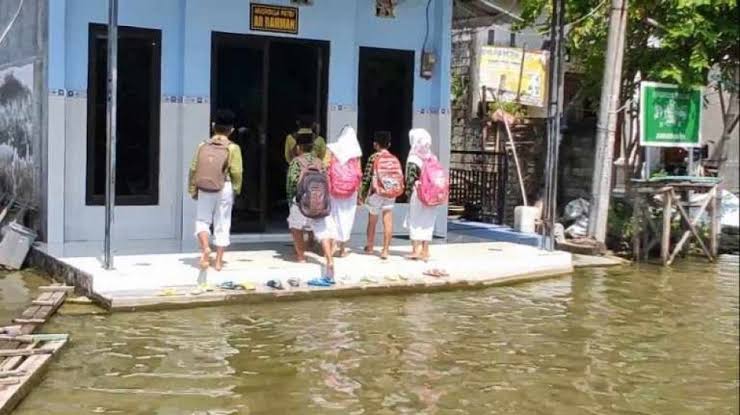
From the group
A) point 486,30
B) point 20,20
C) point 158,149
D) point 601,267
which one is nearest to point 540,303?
point 601,267

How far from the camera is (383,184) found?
33.5ft

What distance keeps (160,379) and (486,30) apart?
1354 cm

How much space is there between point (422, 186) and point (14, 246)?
4381 millimetres

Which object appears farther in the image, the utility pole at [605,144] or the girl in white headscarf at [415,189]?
the utility pole at [605,144]

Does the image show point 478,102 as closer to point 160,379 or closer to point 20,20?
point 20,20

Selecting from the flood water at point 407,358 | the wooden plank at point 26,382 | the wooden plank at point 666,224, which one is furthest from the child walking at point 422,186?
the wooden plank at point 26,382

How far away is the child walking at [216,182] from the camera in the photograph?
876 centimetres

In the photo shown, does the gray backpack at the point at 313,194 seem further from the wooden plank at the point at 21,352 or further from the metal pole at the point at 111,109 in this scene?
the wooden plank at the point at 21,352

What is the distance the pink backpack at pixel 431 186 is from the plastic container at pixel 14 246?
4.24 meters

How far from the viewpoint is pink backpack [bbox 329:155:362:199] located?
31.5 feet

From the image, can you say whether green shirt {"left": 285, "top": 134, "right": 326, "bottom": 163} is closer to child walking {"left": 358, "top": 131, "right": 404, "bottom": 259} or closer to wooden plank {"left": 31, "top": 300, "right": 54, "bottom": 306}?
child walking {"left": 358, "top": 131, "right": 404, "bottom": 259}

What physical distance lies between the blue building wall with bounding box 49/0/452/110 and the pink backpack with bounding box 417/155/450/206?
249cm

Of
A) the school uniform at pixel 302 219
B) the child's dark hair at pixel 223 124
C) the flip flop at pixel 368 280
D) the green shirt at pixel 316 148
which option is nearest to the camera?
the child's dark hair at pixel 223 124

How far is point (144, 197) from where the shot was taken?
37.1ft
